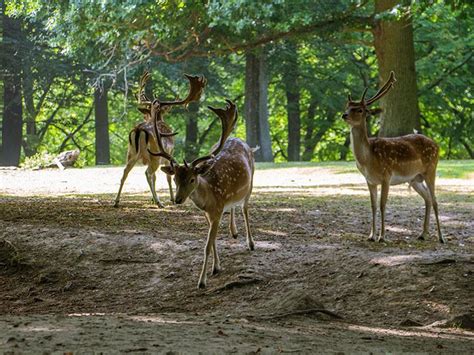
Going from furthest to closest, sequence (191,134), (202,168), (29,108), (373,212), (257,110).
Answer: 1. (29,108)
2. (191,134)
3. (257,110)
4. (373,212)
5. (202,168)

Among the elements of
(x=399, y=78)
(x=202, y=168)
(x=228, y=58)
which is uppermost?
(x=228, y=58)

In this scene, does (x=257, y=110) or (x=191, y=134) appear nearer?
(x=257, y=110)

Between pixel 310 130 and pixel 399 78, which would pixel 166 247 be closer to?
pixel 399 78

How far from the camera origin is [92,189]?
18078 millimetres

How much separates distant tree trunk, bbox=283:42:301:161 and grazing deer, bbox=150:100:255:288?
850 inches

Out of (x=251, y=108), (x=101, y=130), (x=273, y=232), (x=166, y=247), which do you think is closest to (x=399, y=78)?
(x=251, y=108)

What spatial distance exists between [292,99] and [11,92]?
39.6 feet

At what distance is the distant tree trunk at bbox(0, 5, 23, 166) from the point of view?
33.7 meters

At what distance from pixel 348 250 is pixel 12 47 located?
26.7 m

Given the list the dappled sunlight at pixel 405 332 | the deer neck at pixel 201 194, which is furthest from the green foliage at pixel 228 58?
the dappled sunlight at pixel 405 332

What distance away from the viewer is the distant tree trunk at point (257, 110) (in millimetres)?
28922

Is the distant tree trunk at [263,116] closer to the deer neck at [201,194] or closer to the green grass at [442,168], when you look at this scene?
the green grass at [442,168]

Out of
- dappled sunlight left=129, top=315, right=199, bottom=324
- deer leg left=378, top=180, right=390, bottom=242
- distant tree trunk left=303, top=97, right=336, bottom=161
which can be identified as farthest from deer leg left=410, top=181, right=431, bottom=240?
distant tree trunk left=303, top=97, right=336, bottom=161

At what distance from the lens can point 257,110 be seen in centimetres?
2911
